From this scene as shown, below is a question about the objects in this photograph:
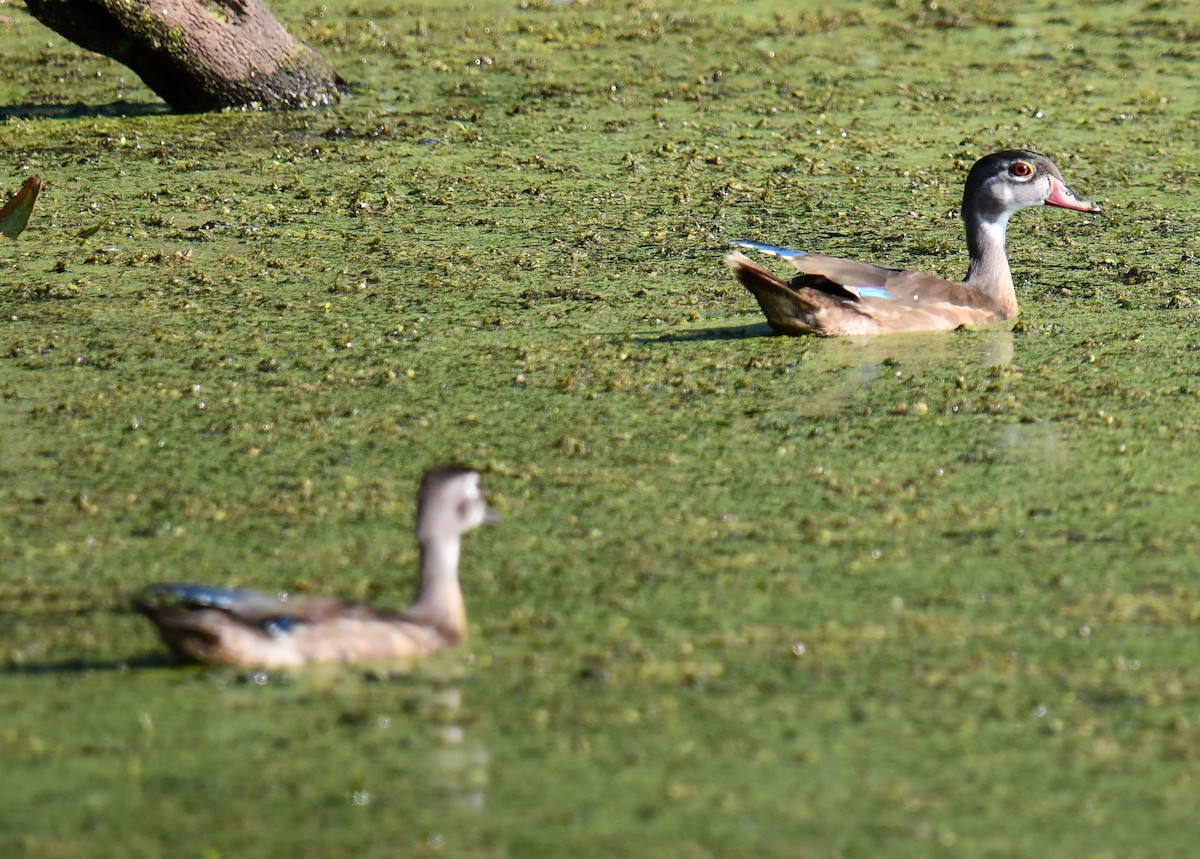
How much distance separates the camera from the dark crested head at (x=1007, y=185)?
6020 millimetres

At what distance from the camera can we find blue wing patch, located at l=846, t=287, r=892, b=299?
552 cm

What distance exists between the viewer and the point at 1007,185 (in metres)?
6.10

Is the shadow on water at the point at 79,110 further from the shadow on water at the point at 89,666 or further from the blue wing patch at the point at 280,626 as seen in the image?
the blue wing patch at the point at 280,626

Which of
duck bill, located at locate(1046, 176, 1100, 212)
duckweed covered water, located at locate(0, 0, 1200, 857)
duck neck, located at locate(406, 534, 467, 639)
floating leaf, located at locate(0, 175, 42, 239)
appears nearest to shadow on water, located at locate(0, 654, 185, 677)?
duckweed covered water, located at locate(0, 0, 1200, 857)

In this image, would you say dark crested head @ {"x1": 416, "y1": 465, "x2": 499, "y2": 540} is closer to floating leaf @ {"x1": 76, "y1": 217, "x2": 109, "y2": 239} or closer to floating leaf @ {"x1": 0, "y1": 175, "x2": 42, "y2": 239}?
floating leaf @ {"x1": 0, "y1": 175, "x2": 42, "y2": 239}

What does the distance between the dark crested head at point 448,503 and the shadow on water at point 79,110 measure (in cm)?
558

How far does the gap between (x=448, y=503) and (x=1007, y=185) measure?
3.16 m

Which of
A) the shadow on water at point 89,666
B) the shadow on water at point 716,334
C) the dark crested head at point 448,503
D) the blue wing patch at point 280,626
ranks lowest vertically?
the shadow on water at point 89,666

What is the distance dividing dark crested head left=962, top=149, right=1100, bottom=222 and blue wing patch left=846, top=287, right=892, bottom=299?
61 cm

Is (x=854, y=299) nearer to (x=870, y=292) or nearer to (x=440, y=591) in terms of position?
(x=870, y=292)

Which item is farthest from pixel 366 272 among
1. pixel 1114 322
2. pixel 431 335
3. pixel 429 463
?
pixel 1114 322

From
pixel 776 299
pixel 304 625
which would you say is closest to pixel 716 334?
pixel 776 299

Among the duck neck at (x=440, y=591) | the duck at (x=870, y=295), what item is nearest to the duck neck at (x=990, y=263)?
the duck at (x=870, y=295)

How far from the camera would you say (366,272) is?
6.18 metres
